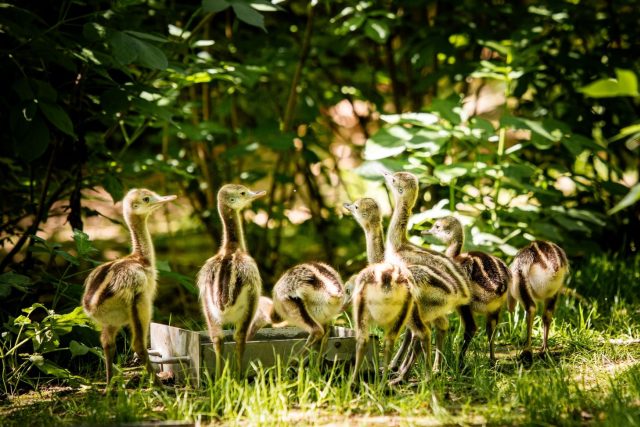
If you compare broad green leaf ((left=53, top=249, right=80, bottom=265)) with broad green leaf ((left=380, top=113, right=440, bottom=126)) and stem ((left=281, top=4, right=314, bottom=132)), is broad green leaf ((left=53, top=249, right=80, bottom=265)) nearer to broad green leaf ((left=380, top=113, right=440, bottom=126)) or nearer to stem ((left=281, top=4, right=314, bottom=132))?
broad green leaf ((left=380, top=113, right=440, bottom=126))

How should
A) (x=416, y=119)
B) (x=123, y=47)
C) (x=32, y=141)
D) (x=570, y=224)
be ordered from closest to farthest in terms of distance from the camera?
(x=123, y=47)
(x=32, y=141)
(x=416, y=119)
(x=570, y=224)

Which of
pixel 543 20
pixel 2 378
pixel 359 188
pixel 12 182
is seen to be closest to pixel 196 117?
pixel 359 188

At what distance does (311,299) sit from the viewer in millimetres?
4992

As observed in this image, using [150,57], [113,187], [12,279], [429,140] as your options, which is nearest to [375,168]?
[429,140]

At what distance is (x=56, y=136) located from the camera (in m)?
6.49

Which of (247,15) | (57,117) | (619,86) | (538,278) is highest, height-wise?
(247,15)

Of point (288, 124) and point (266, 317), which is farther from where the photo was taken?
point (288, 124)

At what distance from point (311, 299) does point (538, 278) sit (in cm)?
176

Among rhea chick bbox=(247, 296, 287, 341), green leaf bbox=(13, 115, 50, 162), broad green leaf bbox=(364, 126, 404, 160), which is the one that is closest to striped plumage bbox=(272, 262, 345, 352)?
rhea chick bbox=(247, 296, 287, 341)

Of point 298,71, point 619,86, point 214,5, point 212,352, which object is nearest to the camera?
point 619,86

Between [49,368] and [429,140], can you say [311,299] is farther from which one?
[429,140]

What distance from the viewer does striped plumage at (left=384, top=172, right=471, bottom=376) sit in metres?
4.89

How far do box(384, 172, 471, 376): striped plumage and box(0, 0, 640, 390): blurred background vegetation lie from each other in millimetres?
1414

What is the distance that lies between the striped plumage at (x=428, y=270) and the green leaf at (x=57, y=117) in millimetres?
2304
